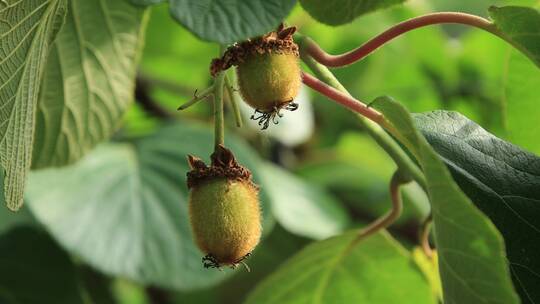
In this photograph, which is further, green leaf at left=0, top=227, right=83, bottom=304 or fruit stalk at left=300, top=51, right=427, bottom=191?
green leaf at left=0, top=227, right=83, bottom=304

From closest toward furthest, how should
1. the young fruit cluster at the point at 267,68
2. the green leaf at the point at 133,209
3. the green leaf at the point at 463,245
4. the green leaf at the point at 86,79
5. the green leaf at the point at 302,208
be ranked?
the green leaf at the point at 463,245
the young fruit cluster at the point at 267,68
the green leaf at the point at 86,79
the green leaf at the point at 133,209
the green leaf at the point at 302,208

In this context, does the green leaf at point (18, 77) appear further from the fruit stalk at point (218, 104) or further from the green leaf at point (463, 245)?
the green leaf at point (463, 245)

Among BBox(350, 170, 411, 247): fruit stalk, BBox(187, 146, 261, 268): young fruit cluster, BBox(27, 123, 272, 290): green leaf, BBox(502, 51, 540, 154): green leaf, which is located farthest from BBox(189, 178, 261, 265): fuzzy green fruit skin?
BBox(27, 123, 272, 290): green leaf

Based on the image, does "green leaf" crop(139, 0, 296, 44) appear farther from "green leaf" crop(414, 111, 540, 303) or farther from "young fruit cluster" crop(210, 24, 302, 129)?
"green leaf" crop(414, 111, 540, 303)

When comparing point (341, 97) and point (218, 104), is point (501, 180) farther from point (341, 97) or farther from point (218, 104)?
point (218, 104)

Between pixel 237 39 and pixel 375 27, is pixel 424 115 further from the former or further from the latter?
pixel 375 27

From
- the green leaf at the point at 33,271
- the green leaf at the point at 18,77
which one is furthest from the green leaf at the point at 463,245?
the green leaf at the point at 33,271
